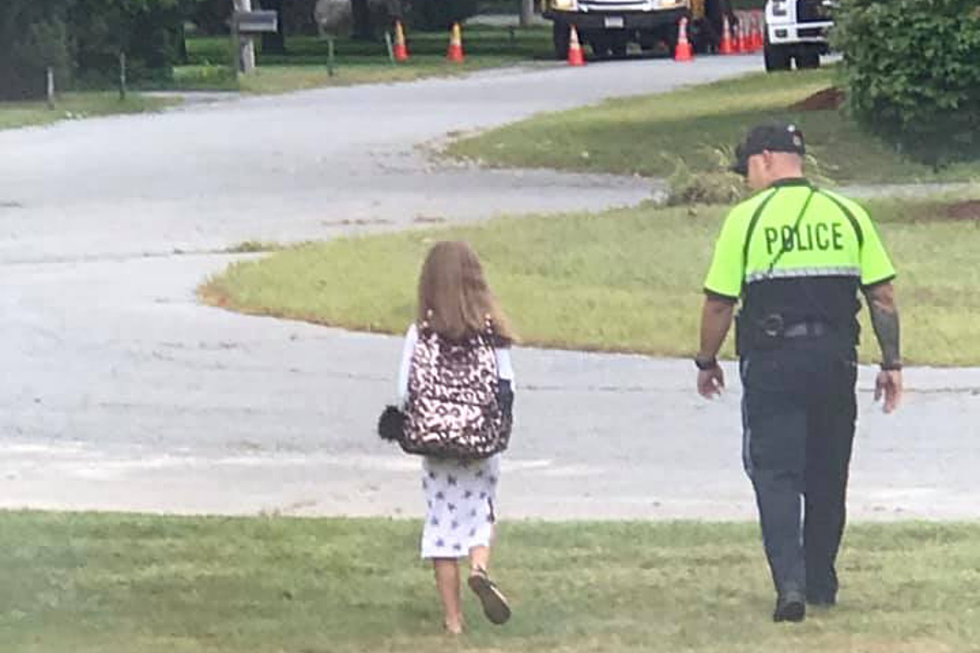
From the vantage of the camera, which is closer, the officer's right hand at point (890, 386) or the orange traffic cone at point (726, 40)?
the officer's right hand at point (890, 386)

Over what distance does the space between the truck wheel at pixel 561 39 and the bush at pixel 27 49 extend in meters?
13.2

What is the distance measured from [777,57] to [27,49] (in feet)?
39.3

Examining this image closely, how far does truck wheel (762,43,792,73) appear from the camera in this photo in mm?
37094

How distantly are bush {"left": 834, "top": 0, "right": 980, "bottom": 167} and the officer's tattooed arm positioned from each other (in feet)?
35.4

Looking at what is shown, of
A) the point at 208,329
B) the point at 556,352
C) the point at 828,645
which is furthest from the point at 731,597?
the point at 208,329

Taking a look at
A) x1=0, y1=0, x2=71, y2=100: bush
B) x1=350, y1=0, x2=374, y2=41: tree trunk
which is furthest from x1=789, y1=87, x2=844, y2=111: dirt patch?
x1=350, y1=0, x2=374, y2=41: tree trunk

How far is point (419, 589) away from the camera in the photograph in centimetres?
754

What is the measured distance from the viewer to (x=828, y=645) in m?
6.62

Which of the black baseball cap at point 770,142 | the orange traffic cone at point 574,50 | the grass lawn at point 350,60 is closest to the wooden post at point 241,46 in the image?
the grass lawn at point 350,60

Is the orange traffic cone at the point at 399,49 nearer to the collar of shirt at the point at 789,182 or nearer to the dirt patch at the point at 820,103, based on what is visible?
the dirt patch at the point at 820,103

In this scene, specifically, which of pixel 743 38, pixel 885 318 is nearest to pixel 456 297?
pixel 885 318

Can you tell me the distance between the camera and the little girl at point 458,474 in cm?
684

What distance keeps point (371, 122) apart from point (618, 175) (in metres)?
7.50

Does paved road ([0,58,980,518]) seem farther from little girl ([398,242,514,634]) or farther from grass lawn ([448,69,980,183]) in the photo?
grass lawn ([448,69,980,183])
